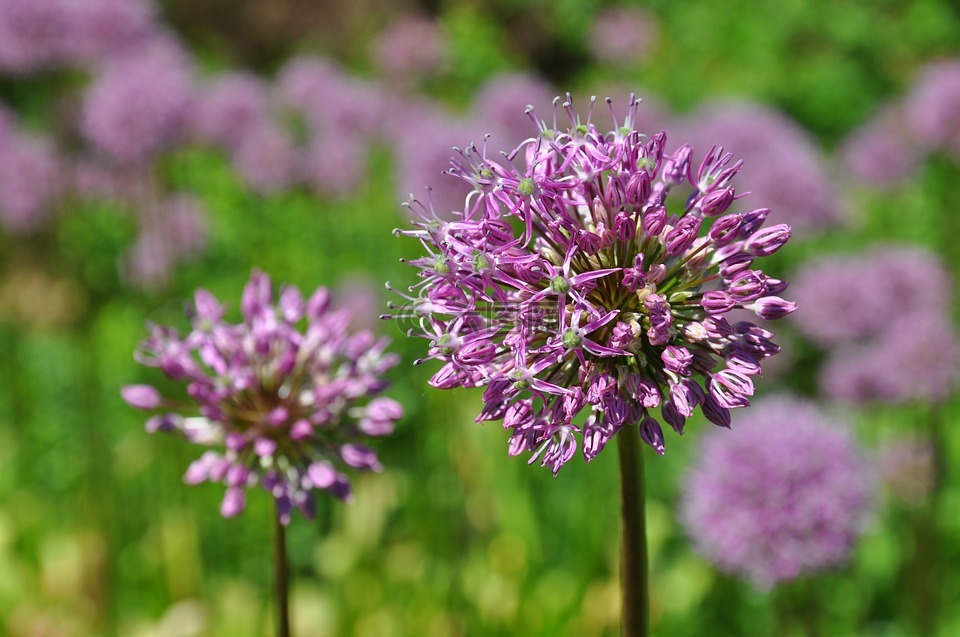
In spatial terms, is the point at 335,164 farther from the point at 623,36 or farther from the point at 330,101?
the point at 623,36

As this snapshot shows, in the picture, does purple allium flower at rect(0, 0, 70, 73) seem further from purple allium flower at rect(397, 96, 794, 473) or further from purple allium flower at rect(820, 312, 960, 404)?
purple allium flower at rect(820, 312, 960, 404)

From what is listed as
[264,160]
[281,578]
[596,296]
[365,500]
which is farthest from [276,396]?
[264,160]

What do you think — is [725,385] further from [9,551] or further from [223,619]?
[9,551]

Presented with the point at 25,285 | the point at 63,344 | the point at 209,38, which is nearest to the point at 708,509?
the point at 63,344

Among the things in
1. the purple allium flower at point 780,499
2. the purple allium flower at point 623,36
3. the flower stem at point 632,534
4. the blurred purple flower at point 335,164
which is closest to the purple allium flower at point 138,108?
the blurred purple flower at point 335,164

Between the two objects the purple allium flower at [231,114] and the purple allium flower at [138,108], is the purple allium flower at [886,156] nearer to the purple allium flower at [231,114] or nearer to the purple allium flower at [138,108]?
the purple allium flower at [231,114]

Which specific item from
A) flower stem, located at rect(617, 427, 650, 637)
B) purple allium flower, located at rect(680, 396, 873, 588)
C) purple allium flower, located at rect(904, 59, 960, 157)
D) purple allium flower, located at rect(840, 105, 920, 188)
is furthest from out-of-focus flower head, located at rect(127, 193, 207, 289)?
purple allium flower, located at rect(840, 105, 920, 188)

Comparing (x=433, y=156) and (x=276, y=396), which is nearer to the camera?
(x=276, y=396)
